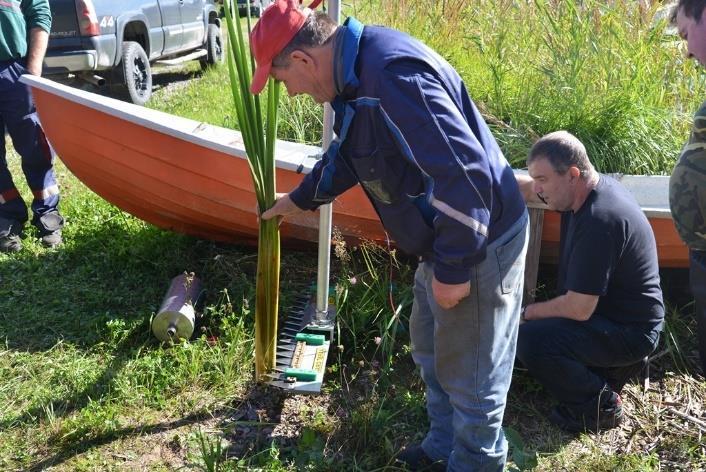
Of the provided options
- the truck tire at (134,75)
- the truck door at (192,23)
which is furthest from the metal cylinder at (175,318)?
the truck door at (192,23)

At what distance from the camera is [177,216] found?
4.20m

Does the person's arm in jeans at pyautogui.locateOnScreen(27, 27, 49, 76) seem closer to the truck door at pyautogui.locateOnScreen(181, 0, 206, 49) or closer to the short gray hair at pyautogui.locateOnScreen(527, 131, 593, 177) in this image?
the short gray hair at pyautogui.locateOnScreen(527, 131, 593, 177)

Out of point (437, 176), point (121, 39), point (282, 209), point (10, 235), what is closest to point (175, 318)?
point (282, 209)

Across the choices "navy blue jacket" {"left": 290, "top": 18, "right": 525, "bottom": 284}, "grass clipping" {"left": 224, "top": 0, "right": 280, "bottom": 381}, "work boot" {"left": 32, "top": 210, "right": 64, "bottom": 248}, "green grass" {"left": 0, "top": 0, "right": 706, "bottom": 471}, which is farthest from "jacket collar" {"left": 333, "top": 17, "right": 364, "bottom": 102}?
"work boot" {"left": 32, "top": 210, "right": 64, "bottom": 248}

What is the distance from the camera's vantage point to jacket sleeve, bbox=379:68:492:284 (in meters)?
1.87

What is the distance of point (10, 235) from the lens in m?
4.55

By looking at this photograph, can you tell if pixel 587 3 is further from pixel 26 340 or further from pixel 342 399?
pixel 26 340

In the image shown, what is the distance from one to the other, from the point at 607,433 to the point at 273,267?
162cm

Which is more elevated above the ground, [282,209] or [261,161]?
[261,161]

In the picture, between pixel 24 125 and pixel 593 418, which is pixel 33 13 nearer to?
pixel 24 125

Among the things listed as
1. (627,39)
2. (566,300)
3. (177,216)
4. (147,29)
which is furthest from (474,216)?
(147,29)

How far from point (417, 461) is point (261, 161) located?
134 cm

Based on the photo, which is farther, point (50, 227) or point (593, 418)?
point (50, 227)

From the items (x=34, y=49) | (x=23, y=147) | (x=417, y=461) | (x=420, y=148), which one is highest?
(x=420, y=148)
